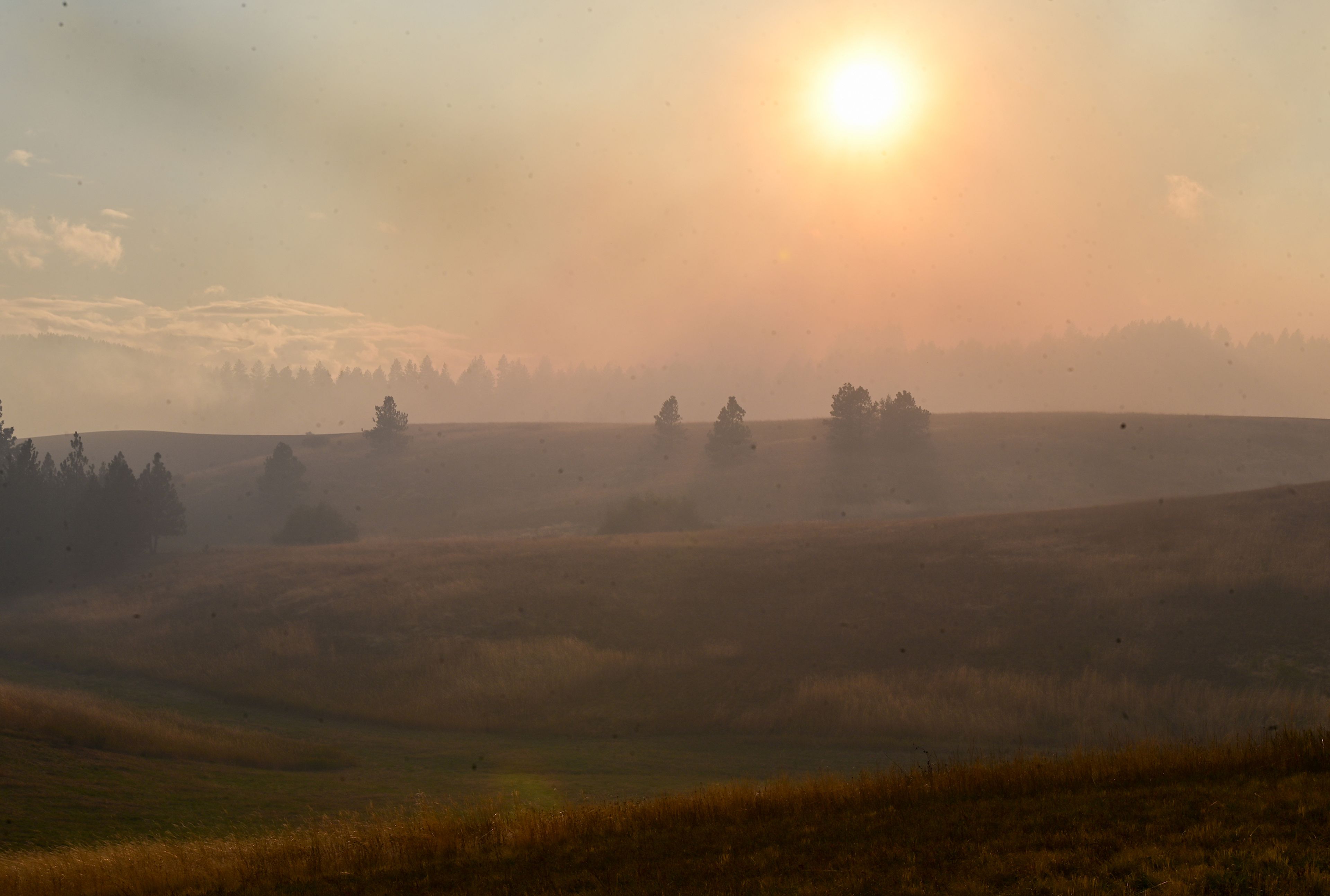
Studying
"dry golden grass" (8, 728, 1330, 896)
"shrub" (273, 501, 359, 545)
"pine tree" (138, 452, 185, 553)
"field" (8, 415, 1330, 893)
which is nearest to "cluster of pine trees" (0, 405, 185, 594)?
"pine tree" (138, 452, 185, 553)

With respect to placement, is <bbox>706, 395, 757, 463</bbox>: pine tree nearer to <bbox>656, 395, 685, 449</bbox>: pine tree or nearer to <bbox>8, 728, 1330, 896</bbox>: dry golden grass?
<bbox>656, 395, 685, 449</bbox>: pine tree

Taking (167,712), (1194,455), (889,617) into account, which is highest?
(1194,455)

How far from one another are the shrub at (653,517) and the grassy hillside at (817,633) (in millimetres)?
19238

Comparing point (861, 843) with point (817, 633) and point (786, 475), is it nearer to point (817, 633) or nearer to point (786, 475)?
point (817, 633)

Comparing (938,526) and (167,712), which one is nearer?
(167,712)

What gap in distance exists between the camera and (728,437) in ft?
324

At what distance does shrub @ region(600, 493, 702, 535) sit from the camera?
73.0m

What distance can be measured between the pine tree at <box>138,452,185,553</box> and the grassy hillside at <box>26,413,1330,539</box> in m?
14.1

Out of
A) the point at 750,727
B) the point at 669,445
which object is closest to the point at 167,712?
the point at 750,727

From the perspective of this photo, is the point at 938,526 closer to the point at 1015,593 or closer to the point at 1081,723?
the point at 1015,593

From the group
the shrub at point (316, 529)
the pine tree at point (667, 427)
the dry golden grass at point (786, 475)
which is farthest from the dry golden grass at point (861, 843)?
the pine tree at point (667, 427)

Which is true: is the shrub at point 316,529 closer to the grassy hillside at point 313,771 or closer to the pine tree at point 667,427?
the pine tree at point 667,427

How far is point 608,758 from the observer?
25703mm

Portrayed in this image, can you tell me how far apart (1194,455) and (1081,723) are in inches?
3045
